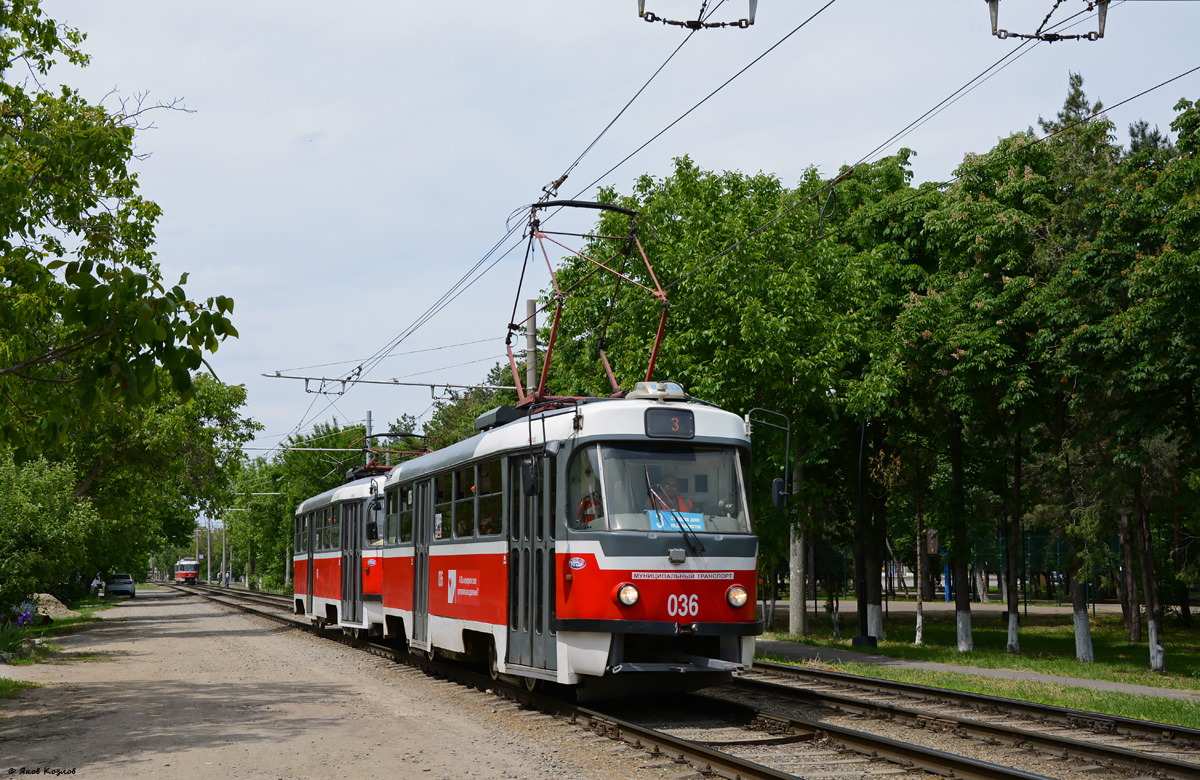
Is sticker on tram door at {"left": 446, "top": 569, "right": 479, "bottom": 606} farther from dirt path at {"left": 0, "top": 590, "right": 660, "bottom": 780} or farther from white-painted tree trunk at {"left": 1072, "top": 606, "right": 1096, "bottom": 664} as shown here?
white-painted tree trunk at {"left": 1072, "top": 606, "right": 1096, "bottom": 664}

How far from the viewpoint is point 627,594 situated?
11547 mm

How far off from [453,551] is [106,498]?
23.9m

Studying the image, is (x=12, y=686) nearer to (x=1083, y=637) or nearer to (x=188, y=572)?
(x=1083, y=637)

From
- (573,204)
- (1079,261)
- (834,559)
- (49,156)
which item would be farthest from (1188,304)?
(834,559)

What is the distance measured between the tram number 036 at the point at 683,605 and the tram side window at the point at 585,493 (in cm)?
105

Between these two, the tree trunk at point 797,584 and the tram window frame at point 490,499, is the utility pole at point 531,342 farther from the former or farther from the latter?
the tram window frame at point 490,499

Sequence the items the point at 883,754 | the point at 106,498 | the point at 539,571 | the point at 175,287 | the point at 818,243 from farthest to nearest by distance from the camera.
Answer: the point at 106,498
the point at 818,243
the point at 539,571
the point at 883,754
the point at 175,287

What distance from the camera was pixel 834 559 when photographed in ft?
133

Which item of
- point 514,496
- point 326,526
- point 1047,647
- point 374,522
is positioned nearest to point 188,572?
point 326,526

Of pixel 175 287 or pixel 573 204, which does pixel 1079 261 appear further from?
pixel 175 287

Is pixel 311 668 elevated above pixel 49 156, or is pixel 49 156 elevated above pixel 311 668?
pixel 49 156

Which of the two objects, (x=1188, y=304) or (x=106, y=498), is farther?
(x=106, y=498)

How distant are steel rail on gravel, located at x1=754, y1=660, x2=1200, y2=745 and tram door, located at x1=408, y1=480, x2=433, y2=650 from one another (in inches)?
246

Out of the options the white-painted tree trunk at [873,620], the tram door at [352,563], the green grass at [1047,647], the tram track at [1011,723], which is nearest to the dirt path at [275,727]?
the tram door at [352,563]
